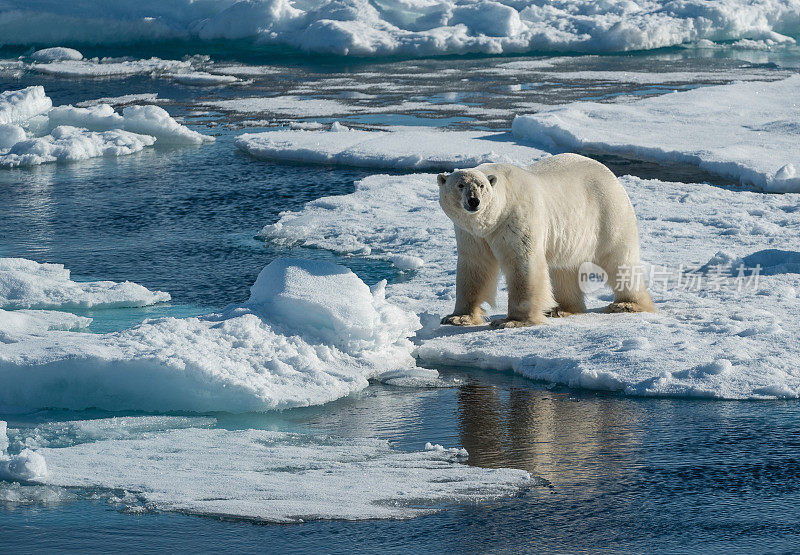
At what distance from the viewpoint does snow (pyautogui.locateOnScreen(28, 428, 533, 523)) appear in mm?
3662

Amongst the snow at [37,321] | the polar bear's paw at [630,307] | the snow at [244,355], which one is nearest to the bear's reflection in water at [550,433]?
the snow at [244,355]

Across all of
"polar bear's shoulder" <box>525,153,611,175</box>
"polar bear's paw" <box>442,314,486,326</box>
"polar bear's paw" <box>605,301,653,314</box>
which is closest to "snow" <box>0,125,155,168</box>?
"polar bear's shoulder" <box>525,153,611,175</box>

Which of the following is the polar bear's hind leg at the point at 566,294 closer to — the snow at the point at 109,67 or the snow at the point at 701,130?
the snow at the point at 701,130

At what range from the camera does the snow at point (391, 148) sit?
11227mm

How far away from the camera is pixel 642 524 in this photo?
356cm

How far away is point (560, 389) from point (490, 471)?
1.12 m

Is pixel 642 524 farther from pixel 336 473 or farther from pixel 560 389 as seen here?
pixel 560 389

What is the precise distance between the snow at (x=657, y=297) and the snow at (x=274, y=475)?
1.21 meters

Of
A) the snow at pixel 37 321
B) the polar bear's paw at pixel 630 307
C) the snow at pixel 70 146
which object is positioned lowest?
the snow at pixel 37 321

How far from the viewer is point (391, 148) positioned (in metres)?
11.8

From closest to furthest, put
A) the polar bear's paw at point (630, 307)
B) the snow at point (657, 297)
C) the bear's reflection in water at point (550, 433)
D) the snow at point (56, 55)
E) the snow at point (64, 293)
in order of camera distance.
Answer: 1. the bear's reflection in water at point (550, 433)
2. the snow at point (657, 297)
3. the polar bear's paw at point (630, 307)
4. the snow at point (64, 293)
5. the snow at point (56, 55)

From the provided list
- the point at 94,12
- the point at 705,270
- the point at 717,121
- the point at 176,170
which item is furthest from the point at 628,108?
the point at 94,12

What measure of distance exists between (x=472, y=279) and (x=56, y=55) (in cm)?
1875

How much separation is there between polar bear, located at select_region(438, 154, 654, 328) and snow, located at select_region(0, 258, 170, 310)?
6.58 ft
